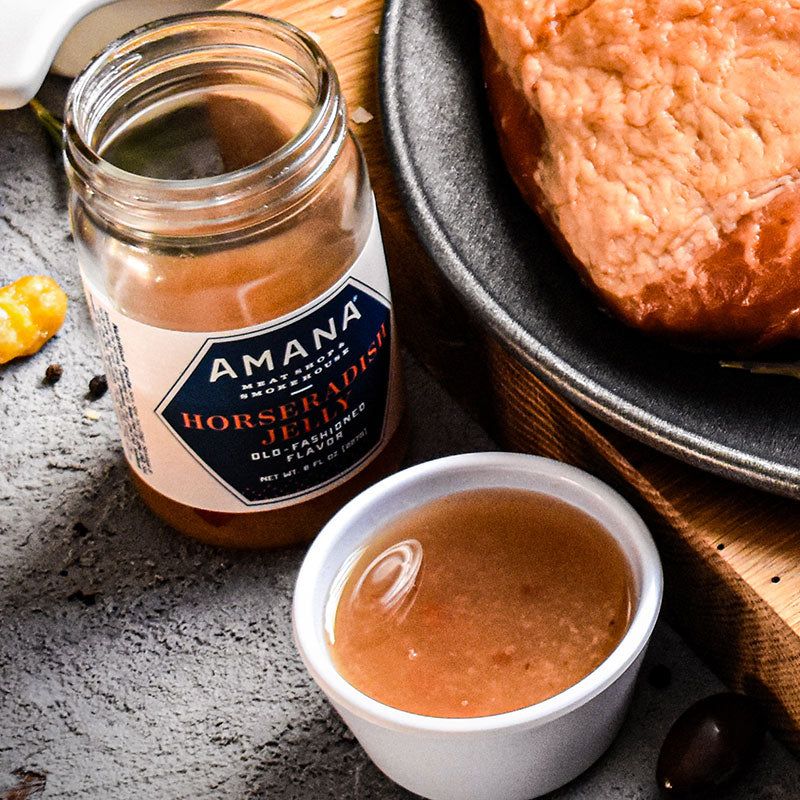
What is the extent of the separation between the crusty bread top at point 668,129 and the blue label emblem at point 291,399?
0.73 feet

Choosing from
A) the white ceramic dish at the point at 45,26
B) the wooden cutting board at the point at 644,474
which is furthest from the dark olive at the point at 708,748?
the white ceramic dish at the point at 45,26

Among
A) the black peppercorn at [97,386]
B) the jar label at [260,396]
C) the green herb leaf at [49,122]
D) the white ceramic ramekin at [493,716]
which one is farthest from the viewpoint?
the green herb leaf at [49,122]

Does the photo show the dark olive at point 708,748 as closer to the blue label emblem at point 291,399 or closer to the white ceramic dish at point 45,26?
the blue label emblem at point 291,399

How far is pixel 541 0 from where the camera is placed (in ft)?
3.59

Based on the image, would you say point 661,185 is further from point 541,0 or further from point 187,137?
point 187,137

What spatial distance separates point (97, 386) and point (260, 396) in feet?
1.33

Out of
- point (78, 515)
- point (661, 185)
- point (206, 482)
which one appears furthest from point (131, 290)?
point (661, 185)

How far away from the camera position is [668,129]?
1.00 meters

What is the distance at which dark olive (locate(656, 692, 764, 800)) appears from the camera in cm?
104

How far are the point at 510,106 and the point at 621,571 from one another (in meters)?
0.44

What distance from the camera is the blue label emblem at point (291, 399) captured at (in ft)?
3.57

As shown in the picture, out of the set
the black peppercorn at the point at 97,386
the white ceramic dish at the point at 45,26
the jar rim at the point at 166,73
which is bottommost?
the black peppercorn at the point at 97,386

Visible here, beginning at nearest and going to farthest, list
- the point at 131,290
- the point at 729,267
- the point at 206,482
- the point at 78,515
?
the point at 729,267
the point at 131,290
the point at 206,482
the point at 78,515

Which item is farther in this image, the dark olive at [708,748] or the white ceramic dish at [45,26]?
the white ceramic dish at [45,26]
